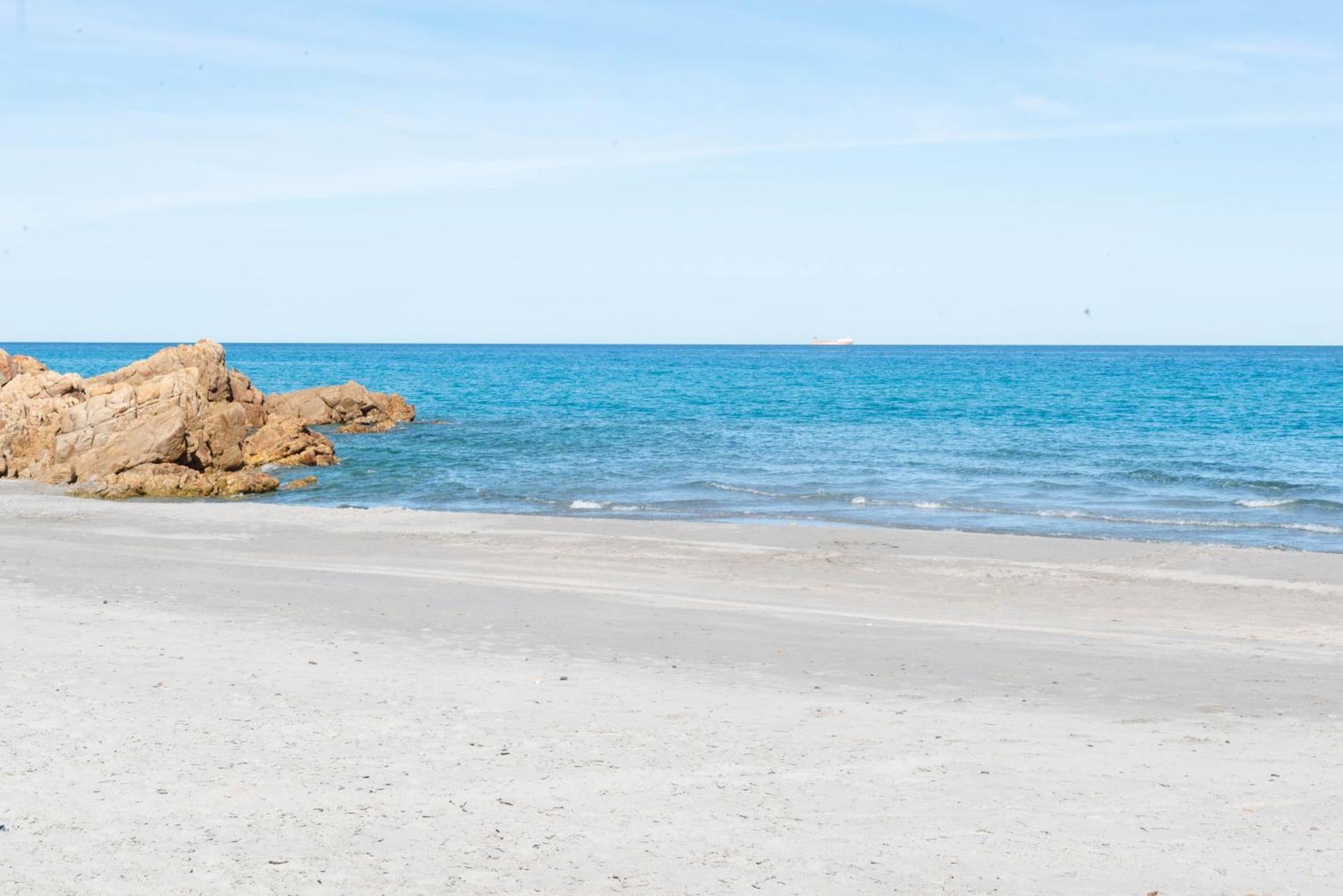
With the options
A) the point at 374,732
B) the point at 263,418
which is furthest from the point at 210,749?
the point at 263,418

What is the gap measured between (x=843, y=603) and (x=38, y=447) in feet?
82.2

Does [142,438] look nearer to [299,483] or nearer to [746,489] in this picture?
[299,483]

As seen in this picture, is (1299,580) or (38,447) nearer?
(1299,580)

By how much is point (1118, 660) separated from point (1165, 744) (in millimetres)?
3248

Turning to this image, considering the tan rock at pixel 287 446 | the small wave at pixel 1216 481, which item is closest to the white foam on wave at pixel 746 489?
the small wave at pixel 1216 481

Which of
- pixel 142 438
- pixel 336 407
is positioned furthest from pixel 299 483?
pixel 336 407

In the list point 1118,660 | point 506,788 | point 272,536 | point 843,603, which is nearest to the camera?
point 506,788

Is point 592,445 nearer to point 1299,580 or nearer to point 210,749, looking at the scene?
point 1299,580

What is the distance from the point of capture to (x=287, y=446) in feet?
116

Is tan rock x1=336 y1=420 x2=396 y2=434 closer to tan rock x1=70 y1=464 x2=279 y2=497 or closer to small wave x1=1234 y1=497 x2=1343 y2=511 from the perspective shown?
tan rock x1=70 y1=464 x2=279 y2=497

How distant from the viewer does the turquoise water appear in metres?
26.2

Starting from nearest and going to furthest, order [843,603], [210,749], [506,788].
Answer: [506,788] → [210,749] → [843,603]

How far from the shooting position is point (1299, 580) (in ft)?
57.8

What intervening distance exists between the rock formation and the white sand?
12.5m
